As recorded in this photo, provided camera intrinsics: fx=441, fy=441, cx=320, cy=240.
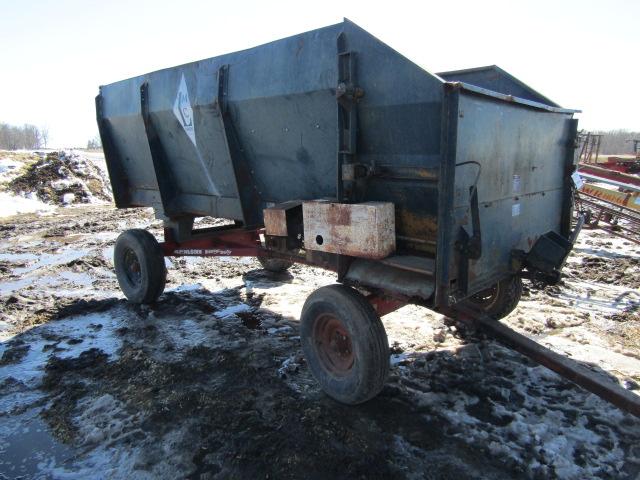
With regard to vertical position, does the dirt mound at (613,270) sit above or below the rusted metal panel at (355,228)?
below

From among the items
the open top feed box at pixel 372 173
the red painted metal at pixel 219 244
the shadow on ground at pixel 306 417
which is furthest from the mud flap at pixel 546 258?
the red painted metal at pixel 219 244

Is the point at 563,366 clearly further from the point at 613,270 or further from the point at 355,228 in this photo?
the point at 613,270

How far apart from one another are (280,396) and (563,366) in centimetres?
191

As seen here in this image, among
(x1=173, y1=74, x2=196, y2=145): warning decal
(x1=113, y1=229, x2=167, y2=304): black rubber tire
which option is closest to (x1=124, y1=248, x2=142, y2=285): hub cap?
(x1=113, y1=229, x2=167, y2=304): black rubber tire

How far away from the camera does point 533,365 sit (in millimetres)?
3535

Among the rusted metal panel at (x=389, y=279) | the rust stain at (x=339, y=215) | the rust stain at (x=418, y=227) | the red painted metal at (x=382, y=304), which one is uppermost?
the rust stain at (x=339, y=215)

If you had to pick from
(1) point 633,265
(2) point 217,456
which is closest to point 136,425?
(2) point 217,456

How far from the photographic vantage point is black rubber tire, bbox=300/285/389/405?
Answer: 9.29ft

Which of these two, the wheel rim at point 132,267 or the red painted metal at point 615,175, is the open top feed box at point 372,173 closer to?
the wheel rim at point 132,267

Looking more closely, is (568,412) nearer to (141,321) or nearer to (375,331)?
(375,331)

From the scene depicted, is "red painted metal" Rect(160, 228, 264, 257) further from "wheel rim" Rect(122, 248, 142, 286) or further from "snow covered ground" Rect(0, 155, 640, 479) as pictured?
"snow covered ground" Rect(0, 155, 640, 479)

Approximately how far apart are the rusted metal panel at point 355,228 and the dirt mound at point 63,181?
15.4 metres

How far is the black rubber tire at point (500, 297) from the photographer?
12.8 ft

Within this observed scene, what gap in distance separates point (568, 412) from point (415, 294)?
1403mm
